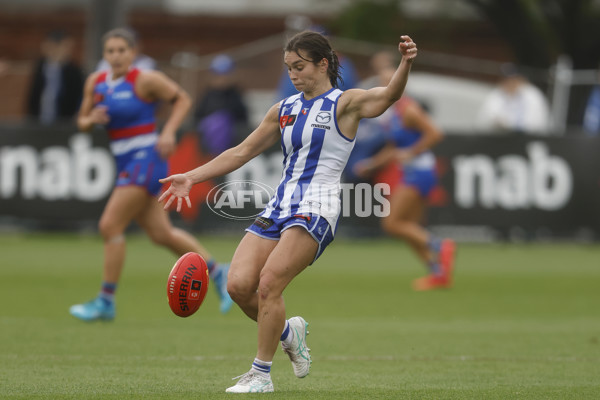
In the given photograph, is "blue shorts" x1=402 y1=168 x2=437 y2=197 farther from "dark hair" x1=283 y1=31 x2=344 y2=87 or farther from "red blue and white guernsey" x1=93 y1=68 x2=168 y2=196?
"dark hair" x1=283 y1=31 x2=344 y2=87

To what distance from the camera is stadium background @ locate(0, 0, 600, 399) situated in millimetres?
7574

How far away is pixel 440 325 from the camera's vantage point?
10102 mm

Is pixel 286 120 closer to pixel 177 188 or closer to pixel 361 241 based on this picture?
pixel 177 188

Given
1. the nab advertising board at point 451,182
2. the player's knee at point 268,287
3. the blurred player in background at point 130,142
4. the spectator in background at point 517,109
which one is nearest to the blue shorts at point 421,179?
the blurred player in background at point 130,142

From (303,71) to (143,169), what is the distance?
3.60 metres

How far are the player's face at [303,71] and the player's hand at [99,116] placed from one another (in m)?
3.56

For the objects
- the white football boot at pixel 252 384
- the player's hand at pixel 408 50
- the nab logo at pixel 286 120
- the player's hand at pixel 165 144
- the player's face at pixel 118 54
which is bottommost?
the white football boot at pixel 252 384

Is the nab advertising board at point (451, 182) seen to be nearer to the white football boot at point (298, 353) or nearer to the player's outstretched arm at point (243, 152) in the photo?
the player's outstretched arm at point (243, 152)

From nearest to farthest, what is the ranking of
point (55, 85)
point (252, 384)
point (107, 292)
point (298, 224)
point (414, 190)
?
point (252, 384) → point (298, 224) → point (107, 292) → point (414, 190) → point (55, 85)

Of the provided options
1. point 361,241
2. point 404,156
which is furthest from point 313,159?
point 361,241

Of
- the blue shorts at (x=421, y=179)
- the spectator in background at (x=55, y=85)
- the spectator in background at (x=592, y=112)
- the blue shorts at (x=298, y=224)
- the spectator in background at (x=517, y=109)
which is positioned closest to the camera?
the blue shorts at (x=298, y=224)

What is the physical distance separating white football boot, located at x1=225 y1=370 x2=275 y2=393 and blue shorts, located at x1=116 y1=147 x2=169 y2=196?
3.89 meters

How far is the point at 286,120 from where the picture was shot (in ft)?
23.1

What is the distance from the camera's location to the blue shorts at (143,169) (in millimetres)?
10188
